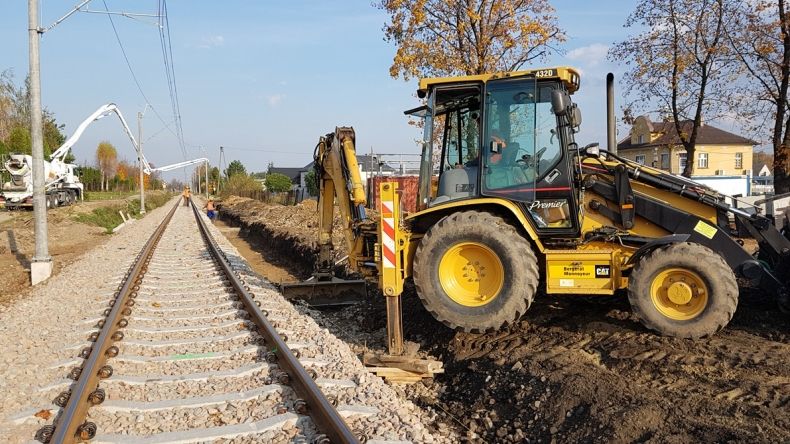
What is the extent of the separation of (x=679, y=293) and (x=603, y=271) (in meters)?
0.74

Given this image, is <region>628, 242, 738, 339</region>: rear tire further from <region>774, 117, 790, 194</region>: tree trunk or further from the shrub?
the shrub

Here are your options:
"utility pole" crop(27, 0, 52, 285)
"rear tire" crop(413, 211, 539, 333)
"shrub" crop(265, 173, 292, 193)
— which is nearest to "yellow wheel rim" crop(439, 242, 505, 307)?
"rear tire" crop(413, 211, 539, 333)

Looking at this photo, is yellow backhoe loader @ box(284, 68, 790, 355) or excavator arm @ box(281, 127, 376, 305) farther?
excavator arm @ box(281, 127, 376, 305)

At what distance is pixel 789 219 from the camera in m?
6.89

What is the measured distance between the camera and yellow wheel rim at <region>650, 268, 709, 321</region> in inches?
240

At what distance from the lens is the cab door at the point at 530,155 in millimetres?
6688

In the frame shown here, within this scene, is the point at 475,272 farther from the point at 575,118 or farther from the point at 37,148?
the point at 37,148

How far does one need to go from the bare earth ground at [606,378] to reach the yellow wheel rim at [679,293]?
0.98 ft

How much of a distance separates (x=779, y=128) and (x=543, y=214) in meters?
13.7

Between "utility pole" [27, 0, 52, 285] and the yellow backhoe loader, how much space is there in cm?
954

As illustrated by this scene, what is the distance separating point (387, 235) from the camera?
22.4 ft

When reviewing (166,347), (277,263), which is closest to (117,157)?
(277,263)

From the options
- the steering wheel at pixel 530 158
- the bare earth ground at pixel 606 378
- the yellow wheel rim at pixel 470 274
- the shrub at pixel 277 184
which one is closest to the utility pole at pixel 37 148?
the bare earth ground at pixel 606 378

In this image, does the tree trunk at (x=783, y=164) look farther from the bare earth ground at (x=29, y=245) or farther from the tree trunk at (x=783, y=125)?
the bare earth ground at (x=29, y=245)
